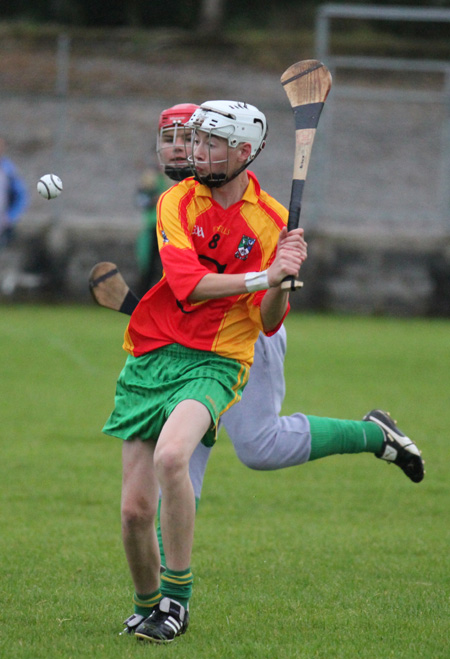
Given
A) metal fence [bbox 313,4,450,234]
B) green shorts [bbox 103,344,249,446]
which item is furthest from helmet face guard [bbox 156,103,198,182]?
metal fence [bbox 313,4,450,234]

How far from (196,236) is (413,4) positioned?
82.3 ft

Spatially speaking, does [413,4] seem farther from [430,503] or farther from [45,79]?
[430,503]

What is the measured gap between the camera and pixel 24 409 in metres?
8.26

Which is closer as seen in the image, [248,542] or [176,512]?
[176,512]

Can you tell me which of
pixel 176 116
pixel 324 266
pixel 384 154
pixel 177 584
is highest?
pixel 176 116

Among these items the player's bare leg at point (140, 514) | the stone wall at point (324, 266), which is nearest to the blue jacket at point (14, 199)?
the stone wall at point (324, 266)

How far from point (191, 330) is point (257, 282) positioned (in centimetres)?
41

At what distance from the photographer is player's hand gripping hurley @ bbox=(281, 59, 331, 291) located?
12.5 ft

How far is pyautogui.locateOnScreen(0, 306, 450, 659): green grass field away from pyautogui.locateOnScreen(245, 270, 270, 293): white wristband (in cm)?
125

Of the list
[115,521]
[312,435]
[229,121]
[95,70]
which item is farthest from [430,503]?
[95,70]

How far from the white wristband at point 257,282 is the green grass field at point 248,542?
1251 millimetres

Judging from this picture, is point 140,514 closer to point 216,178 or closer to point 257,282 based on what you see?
point 257,282

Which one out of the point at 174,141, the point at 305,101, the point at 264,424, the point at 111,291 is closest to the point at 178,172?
the point at 174,141

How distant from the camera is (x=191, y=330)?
3.83 m
